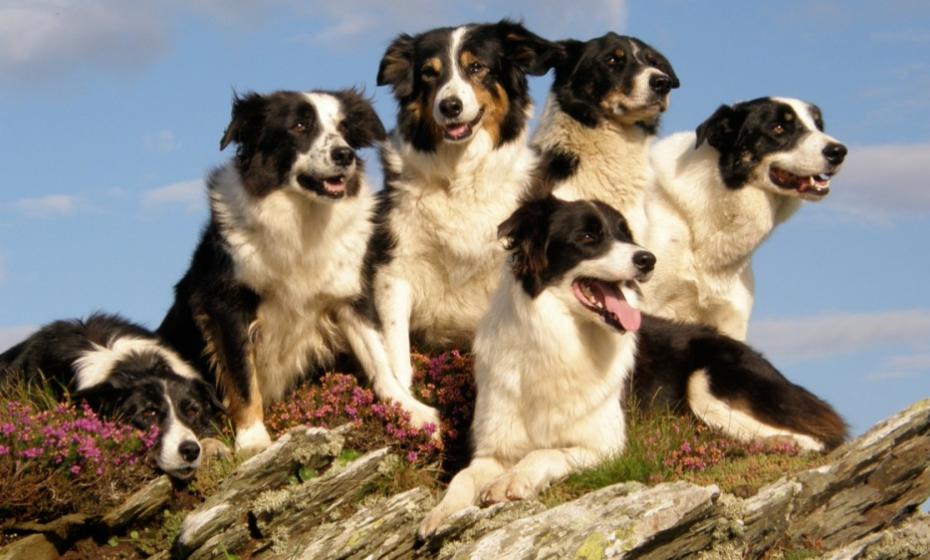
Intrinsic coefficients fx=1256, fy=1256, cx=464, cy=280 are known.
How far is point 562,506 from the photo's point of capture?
22.4 ft

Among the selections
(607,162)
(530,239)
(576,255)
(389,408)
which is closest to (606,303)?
(576,255)

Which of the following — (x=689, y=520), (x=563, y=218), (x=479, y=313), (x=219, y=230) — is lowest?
(x=689, y=520)

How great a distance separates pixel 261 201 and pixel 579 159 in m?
2.59

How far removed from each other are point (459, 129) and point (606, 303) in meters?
2.13

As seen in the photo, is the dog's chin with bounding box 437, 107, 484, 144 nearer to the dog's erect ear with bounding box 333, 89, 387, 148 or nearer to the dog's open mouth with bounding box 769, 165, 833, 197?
the dog's erect ear with bounding box 333, 89, 387, 148

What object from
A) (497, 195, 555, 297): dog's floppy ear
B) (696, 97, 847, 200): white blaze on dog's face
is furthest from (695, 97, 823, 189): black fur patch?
(497, 195, 555, 297): dog's floppy ear

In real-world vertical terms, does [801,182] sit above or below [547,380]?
above

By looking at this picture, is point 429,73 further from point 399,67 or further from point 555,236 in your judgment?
point 555,236

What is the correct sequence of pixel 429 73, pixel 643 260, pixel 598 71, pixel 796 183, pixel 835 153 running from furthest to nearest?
1. pixel 796 183
2. pixel 835 153
3. pixel 598 71
4. pixel 429 73
5. pixel 643 260

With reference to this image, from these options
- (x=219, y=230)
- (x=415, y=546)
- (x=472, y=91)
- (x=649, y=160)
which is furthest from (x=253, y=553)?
→ (x=649, y=160)

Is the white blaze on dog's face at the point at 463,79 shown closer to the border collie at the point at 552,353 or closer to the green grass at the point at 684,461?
the border collie at the point at 552,353

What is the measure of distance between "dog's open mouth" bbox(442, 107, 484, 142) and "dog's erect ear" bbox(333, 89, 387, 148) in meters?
0.47

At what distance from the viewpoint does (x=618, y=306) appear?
739 centimetres

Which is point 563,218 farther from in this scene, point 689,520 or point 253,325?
point 253,325
